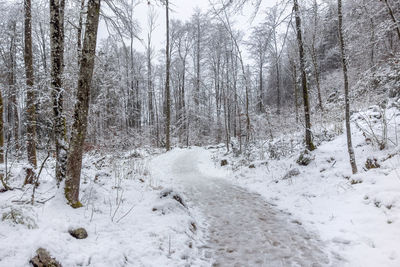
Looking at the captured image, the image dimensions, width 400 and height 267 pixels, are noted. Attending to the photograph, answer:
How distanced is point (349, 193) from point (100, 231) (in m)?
4.82

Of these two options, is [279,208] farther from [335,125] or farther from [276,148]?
[335,125]

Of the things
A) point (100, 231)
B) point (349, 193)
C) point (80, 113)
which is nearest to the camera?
point (100, 231)

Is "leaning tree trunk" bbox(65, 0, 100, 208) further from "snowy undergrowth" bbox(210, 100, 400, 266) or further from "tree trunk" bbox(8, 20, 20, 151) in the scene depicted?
"snowy undergrowth" bbox(210, 100, 400, 266)

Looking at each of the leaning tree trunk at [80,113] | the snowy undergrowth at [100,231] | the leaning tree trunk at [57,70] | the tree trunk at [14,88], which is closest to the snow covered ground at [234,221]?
the snowy undergrowth at [100,231]

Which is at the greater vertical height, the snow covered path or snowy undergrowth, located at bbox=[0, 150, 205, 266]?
snowy undergrowth, located at bbox=[0, 150, 205, 266]

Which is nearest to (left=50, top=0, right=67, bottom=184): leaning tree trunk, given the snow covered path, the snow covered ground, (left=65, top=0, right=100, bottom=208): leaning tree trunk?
the snow covered ground

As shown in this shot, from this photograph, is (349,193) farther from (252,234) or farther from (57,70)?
(57,70)

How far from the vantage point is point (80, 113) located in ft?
11.2

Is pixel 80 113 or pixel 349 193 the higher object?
pixel 80 113

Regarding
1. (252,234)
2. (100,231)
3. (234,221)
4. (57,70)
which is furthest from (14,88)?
(252,234)

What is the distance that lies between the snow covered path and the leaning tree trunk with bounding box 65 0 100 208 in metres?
2.40

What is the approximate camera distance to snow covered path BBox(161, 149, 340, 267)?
2979 millimetres

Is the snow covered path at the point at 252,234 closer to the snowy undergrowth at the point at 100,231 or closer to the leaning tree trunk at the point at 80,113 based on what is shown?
the snowy undergrowth at the point at 100,231

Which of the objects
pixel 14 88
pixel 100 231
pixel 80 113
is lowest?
pixel 100 231
